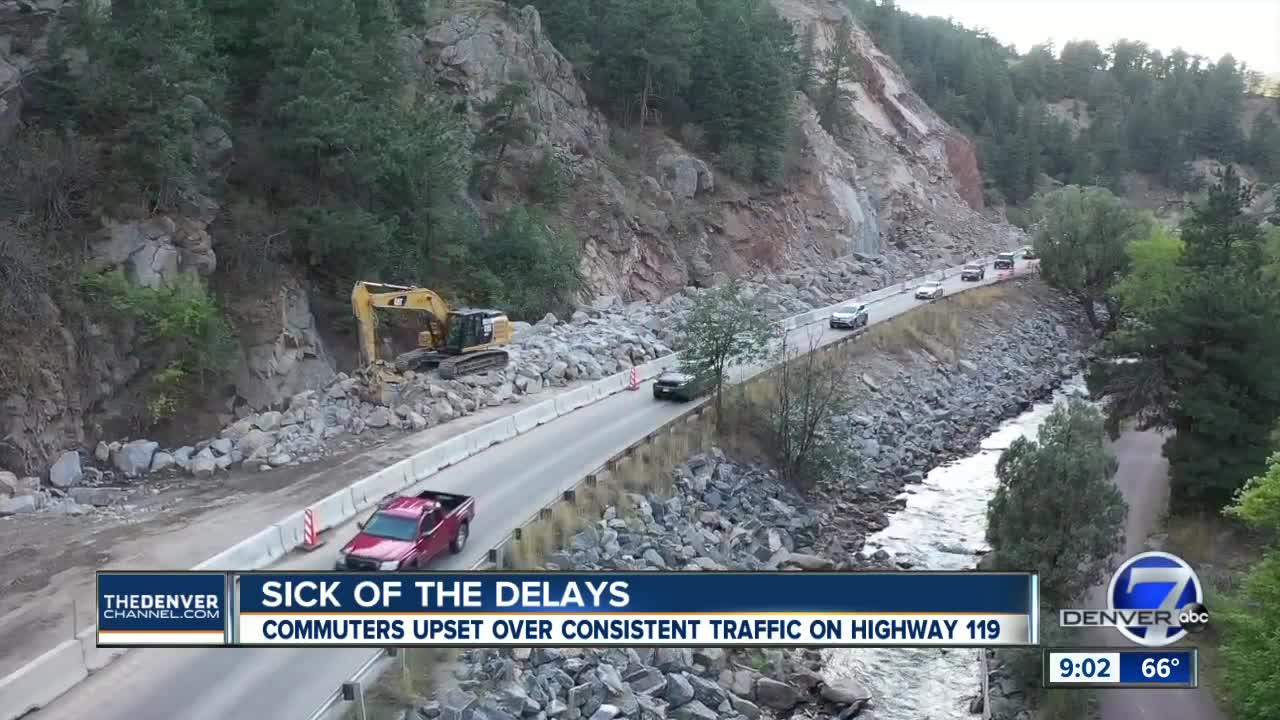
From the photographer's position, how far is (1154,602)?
33.2 ft

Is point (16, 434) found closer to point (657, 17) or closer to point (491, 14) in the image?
point (491, 14)

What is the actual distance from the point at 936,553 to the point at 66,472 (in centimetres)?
2509

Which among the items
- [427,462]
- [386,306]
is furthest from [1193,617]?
[386,306]

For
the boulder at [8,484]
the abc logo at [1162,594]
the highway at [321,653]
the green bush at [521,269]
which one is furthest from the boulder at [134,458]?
the abc logo at [1162,594]

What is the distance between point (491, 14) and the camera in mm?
52719

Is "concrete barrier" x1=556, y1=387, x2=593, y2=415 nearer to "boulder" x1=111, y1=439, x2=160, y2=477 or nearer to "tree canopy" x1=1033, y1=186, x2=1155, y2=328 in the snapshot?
"boulder" x1=111, y1=439, x2=160, y2=477

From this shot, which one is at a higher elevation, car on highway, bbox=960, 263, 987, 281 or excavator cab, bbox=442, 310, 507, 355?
car on highway, bbox=960, 263, 987, 281

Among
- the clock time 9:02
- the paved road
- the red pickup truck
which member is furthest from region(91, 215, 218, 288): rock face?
the clock time 9:02

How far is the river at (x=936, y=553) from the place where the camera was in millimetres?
21688

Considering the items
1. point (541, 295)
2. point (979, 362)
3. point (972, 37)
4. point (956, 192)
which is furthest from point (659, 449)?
point (972, 37)

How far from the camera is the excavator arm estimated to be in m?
31.0

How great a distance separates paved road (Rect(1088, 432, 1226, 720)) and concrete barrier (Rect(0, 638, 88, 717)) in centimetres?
1520

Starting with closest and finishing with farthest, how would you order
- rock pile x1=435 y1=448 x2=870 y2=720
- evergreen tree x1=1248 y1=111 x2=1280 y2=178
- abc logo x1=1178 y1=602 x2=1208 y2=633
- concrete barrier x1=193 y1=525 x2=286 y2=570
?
abc logo x1=1178 y1=602 x2=1208 y2=633, rock pile x1=435 y1=448 x2=870 y2=720, concrete barrier x1=193 y1=525 x2=286 y2=570, evergreen tree x1=1248 y1=111 x2=1280 y2=178

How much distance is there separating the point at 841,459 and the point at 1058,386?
25968mm
